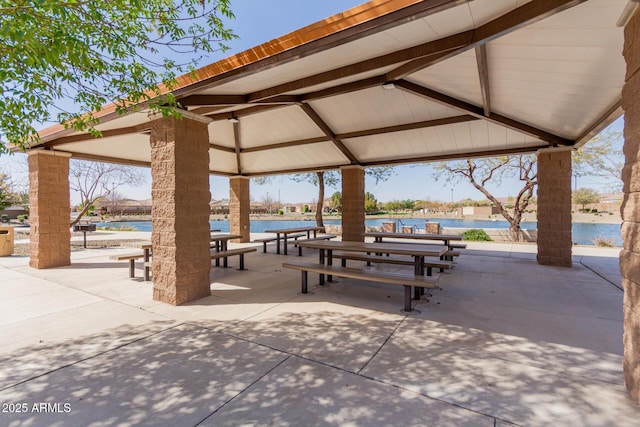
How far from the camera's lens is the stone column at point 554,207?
689 centimetres

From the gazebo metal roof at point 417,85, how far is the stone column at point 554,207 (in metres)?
0.43

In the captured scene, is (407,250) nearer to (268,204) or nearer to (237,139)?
(237,139)

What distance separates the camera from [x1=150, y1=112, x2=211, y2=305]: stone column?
424 centimetres

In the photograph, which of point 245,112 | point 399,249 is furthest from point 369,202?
point 399,249

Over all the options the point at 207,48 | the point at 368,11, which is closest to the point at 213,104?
the point at 207,48

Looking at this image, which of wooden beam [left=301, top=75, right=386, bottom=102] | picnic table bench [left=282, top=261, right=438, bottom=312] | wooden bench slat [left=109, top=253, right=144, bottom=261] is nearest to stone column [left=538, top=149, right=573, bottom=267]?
picnic table bench [left=282, top=261, right=438, bottom=312]

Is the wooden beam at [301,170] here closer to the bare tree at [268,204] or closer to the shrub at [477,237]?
the shrub at [477,237]

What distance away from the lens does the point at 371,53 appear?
3.35 metres

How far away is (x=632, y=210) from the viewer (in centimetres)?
197

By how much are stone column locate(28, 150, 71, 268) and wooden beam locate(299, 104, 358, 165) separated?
20.9 feet

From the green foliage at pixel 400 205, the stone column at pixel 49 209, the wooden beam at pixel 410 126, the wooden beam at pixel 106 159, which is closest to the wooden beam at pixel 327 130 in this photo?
the wooden beam at pixel 410 126

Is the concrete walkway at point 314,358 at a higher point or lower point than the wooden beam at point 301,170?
lower

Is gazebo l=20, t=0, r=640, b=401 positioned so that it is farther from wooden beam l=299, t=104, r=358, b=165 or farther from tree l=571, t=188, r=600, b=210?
tree l=571, t=188, r=600, b=210

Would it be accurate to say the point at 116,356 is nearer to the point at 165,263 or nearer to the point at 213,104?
the point at 165,263
